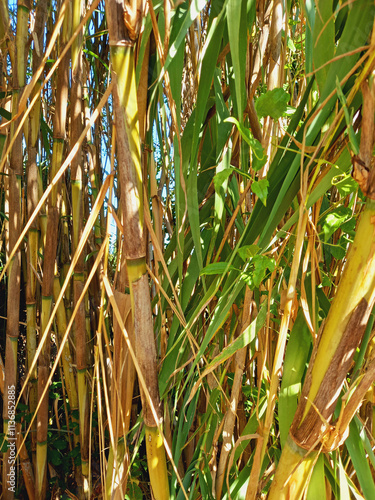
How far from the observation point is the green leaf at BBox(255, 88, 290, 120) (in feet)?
1.29

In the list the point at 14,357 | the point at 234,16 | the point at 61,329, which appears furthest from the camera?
the point at 61,329

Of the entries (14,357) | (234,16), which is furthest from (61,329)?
(234,16)

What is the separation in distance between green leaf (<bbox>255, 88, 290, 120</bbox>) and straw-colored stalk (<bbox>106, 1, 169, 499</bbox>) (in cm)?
11

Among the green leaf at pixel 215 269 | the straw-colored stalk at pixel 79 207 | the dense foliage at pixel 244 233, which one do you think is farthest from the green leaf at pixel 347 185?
the straw-colored stalk at pixel 79 207

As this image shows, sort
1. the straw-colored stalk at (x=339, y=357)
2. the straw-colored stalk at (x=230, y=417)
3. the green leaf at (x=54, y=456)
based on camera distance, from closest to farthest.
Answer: the straw-colored stalk at (x=339, y=357) → the straw-colored stalk at (x=230, y=417) → the green leaf at (x=54, y=456)

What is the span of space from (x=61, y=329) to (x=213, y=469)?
0.57 meters

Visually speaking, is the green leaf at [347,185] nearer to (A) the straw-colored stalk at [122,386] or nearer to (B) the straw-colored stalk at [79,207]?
(A) the straw-colored stalk at [122,386]

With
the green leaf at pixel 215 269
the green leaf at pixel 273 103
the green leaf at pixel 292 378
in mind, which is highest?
the green leaf at pixel 273 103

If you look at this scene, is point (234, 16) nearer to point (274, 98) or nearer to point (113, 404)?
point (274, 98)

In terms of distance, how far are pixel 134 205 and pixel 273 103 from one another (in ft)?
0.51

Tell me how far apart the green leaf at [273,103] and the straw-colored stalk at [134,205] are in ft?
0.37

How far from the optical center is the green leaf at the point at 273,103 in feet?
1.29

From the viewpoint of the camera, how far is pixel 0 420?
112cm

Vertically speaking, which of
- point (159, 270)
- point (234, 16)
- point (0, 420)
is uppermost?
point (234, 16)
